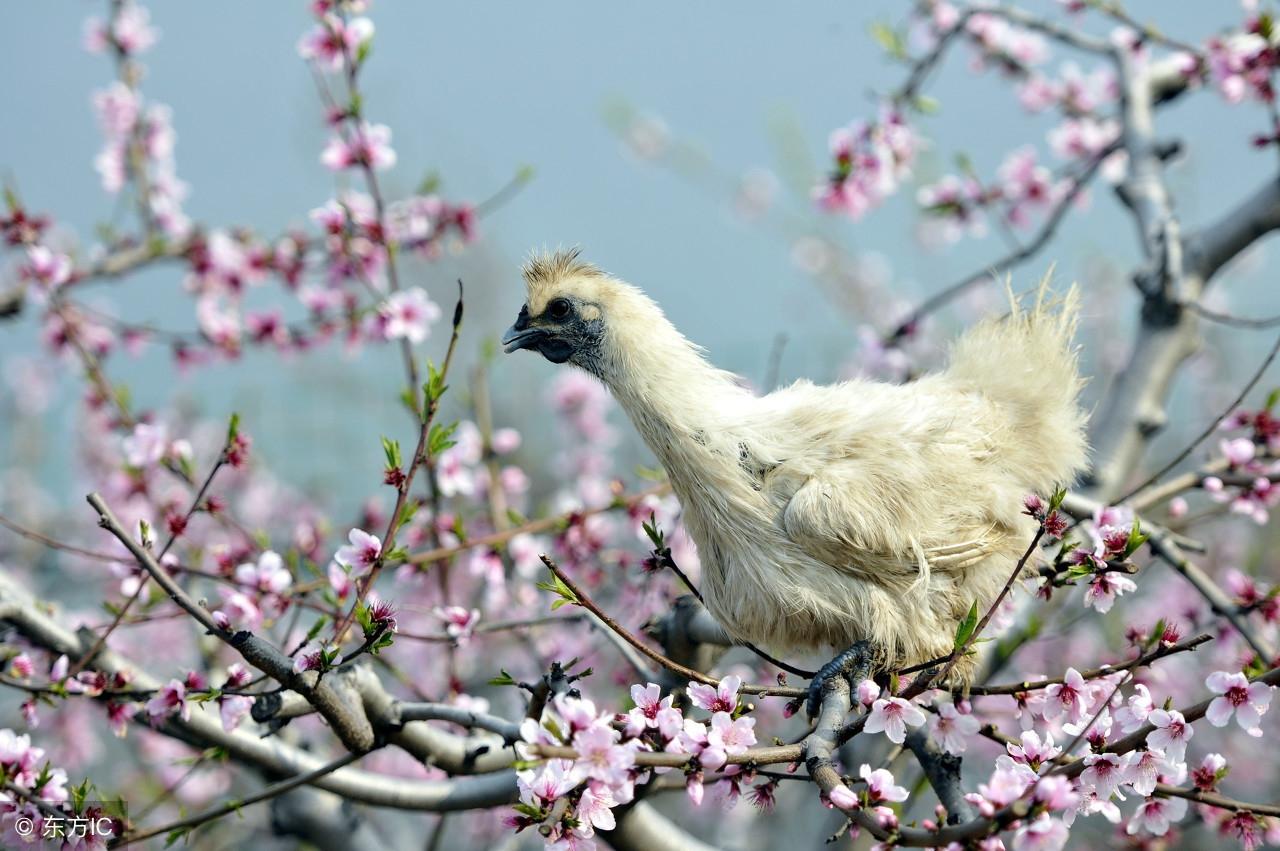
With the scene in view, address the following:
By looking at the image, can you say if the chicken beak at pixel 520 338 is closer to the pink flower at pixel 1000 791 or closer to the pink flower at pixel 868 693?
the pink flower at pixel 868 693

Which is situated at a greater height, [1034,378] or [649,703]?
[1034,378]

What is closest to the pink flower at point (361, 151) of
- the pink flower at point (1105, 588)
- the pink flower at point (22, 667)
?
the pink flower at point (22, 667)

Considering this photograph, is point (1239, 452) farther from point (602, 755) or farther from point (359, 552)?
point (359, 552)

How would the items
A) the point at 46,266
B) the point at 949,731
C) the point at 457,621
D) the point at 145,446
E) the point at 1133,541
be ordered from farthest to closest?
the point at 46,266
the point at 145,446
the point at 457,621
the point at 949,731
the point at 1133,541

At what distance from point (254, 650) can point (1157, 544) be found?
1.88m

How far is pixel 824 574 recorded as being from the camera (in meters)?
2.01

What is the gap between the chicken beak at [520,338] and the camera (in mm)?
2347

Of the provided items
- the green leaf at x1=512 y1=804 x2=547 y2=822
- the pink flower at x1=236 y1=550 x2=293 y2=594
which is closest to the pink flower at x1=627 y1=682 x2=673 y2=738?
the green leaf at x1=512 y1=804 x2=547 y2=822

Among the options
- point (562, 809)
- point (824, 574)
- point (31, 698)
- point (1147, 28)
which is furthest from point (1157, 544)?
point (31, 698)

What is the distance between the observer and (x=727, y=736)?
60.4 inches

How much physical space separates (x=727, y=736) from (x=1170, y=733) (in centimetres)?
63

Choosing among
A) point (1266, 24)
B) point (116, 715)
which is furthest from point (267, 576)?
point (1266, 24)

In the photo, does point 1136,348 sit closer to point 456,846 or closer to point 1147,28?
point 1147,28

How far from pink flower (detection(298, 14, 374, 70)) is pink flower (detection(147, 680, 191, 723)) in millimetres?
1812
